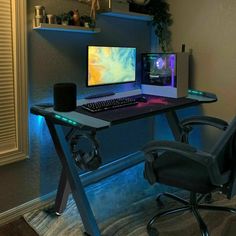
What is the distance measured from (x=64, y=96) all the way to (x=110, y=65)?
2.19ft

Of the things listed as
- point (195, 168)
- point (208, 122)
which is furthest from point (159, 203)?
point (208, 122)

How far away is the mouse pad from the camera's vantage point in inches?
74.1

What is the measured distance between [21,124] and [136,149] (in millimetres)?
1405

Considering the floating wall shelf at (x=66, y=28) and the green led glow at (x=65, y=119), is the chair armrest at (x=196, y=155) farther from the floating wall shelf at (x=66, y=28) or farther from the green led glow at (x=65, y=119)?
the floating wall shelf at (x=66, y=28)

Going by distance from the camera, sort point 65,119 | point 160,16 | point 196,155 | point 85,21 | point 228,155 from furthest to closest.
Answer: point 160,16, point 85,21, point 65,119, point 228,155, point 196,155

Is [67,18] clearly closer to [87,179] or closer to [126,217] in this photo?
[87,179]

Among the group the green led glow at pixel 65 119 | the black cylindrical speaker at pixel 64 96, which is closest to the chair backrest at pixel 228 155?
the green led glow at pixel 65 119

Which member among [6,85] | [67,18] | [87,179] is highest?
[67,18]

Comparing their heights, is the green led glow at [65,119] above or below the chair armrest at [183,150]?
above

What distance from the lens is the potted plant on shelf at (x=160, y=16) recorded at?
2.70 m

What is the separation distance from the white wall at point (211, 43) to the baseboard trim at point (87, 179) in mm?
881

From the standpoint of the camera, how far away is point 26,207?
2193 mm

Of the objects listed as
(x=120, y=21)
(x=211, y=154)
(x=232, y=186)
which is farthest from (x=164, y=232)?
(x=120, y=21)

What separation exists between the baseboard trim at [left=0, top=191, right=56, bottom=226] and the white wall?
5.14ft
